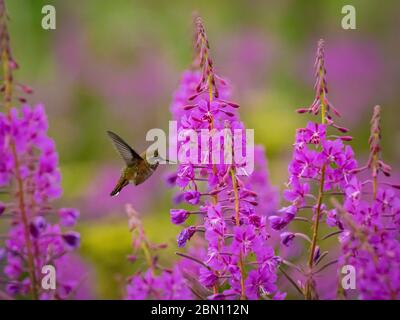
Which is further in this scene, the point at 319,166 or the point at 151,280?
the point at 151,280

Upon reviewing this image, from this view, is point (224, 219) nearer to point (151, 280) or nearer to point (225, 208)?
point (225, 208)

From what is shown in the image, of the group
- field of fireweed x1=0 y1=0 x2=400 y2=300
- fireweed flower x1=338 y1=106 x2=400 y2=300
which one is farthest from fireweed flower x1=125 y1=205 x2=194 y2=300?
fireweed flower x1=338 y1=106 x2=400 y2=300

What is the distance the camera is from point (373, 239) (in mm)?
2344

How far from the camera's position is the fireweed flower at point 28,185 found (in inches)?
101

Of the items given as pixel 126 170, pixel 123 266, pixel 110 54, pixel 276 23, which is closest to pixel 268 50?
pixel 276 23

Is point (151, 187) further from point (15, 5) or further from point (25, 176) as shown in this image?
point (25, 176)

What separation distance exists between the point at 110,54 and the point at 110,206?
265 cm

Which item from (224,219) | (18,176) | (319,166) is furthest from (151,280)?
(319,166)

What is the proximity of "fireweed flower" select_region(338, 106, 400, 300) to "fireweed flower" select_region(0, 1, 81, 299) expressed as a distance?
3.48ft

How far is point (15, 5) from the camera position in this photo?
22.5 feet

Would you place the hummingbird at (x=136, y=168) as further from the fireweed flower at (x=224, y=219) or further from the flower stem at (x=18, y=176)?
the flower stem at (x=18, y=176)

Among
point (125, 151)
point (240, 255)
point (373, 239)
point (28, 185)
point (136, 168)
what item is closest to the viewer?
point (373, 239)

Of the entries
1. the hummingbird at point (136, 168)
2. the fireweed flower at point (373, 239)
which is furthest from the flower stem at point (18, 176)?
the fireweed flower at point (373, 239)

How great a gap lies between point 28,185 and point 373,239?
1.31 m
